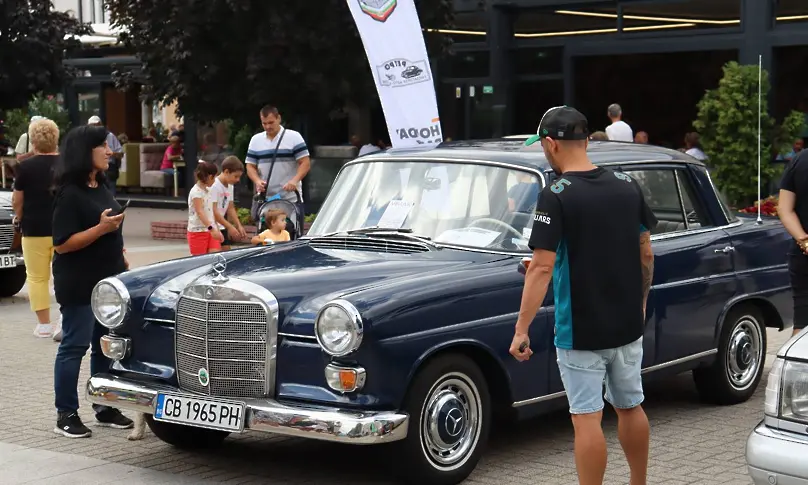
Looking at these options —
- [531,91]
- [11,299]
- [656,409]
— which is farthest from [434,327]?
[531,91]

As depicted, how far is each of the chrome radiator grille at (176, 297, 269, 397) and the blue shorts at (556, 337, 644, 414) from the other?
1.55 metres

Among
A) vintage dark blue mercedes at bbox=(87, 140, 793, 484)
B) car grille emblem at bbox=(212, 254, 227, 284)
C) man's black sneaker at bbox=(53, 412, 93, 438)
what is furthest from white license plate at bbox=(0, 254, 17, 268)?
car grille emblem at bbox=(212, 254, 227, 284)

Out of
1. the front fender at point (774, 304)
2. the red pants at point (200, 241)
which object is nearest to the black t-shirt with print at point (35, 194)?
the red pants at point (200, 241)

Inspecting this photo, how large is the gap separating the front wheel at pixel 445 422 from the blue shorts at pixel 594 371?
900mm

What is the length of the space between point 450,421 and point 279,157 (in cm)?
592

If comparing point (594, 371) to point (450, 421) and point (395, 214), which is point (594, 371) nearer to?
point (450, 421)

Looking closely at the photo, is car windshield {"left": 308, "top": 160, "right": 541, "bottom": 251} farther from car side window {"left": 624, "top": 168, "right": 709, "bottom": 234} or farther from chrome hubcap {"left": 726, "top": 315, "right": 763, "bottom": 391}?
chrome hubcap {"left": 726, "top": 315, "right": 763, "bottom": 391}

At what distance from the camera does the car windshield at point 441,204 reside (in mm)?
7184

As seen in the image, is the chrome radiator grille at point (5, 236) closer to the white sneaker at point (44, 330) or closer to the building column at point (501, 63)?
the white sneaker at point (44, 330)

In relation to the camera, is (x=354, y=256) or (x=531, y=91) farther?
(x=531, y=91)

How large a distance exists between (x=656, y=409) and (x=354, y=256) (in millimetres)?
2409

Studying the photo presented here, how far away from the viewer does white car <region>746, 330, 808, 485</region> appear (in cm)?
495

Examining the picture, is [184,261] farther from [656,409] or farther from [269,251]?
[656,409]

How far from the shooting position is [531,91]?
70.6 ft
